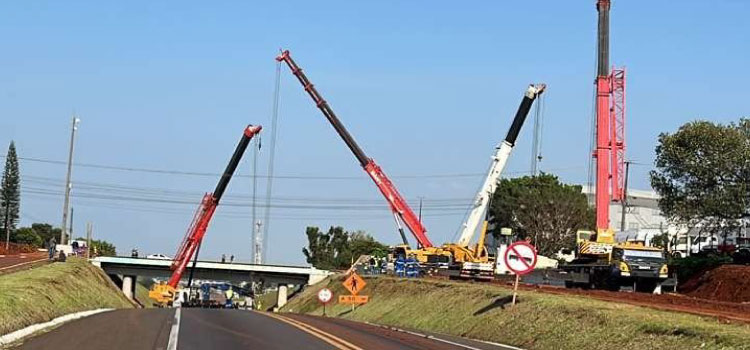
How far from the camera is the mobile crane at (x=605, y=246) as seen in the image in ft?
154

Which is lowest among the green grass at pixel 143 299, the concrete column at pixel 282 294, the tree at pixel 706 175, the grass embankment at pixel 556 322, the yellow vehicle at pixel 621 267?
the green grass at pixel 143 299

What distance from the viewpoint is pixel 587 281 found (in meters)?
→ 50.2

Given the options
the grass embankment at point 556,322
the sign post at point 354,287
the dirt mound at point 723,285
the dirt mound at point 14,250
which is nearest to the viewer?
the grass embankment at point 556,322

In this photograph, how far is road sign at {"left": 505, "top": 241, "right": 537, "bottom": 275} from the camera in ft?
94.6

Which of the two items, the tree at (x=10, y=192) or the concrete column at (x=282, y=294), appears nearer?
the concrete column at (x=282, y=294)

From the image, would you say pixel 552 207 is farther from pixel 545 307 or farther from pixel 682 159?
pixel 545 307

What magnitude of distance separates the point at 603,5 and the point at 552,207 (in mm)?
48796

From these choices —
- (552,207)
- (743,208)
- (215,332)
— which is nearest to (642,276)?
(743,208)

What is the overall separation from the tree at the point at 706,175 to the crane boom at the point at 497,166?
30.2 feet

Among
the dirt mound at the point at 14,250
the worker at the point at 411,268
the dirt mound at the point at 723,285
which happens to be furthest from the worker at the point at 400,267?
the dirt mound at the point at 14,250

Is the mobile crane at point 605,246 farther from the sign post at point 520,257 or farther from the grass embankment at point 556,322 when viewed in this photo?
the sign post at point 520,257

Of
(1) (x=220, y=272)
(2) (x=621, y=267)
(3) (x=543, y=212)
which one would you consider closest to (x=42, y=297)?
(2) (x=621, y=267)

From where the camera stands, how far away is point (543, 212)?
10044 cm

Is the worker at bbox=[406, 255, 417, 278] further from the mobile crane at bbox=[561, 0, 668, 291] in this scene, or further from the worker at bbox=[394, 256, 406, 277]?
the mobile crane at bbox=[561, 0, 668, 291]
